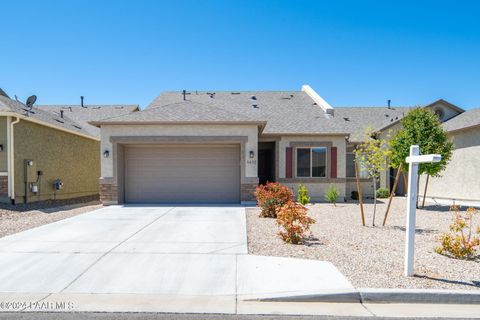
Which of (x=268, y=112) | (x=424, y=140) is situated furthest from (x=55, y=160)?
(x=424, y=140)

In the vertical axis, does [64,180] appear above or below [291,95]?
below

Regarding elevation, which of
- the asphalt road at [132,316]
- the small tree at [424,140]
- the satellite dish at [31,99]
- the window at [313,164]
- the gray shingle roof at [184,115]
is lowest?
the asphalt road at [132,316]

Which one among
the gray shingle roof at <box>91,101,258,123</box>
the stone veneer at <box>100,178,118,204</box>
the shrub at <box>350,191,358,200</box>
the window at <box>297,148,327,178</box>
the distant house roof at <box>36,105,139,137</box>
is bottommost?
the shrub at <box>350,191,358,200</box>

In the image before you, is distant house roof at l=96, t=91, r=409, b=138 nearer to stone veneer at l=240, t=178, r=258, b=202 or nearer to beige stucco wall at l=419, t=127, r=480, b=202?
stone veneer at l=240, t=178, r=258, b=202

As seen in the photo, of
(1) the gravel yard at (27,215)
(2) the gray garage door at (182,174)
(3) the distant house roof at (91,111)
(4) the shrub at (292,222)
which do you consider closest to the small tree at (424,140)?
(2) the gray garage door at (182,174)

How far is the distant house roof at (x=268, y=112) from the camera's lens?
50.0ft

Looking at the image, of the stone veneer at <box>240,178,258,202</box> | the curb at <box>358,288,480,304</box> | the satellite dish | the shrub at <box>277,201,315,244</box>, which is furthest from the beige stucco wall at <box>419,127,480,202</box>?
the satellite dish

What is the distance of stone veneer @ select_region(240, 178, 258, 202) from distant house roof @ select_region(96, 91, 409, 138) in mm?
2700

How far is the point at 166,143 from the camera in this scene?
15188 mm

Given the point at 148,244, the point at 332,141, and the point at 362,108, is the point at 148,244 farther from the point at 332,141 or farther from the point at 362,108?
the point at 362,108

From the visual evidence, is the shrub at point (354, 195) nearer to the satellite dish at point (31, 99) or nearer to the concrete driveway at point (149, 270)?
the concrete driveway at point (149, 270)

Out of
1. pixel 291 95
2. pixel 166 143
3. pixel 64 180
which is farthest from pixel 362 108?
pixel 64 180

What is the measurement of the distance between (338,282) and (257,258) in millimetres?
1755

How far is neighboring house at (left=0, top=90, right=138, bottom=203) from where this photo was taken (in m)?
13.9
